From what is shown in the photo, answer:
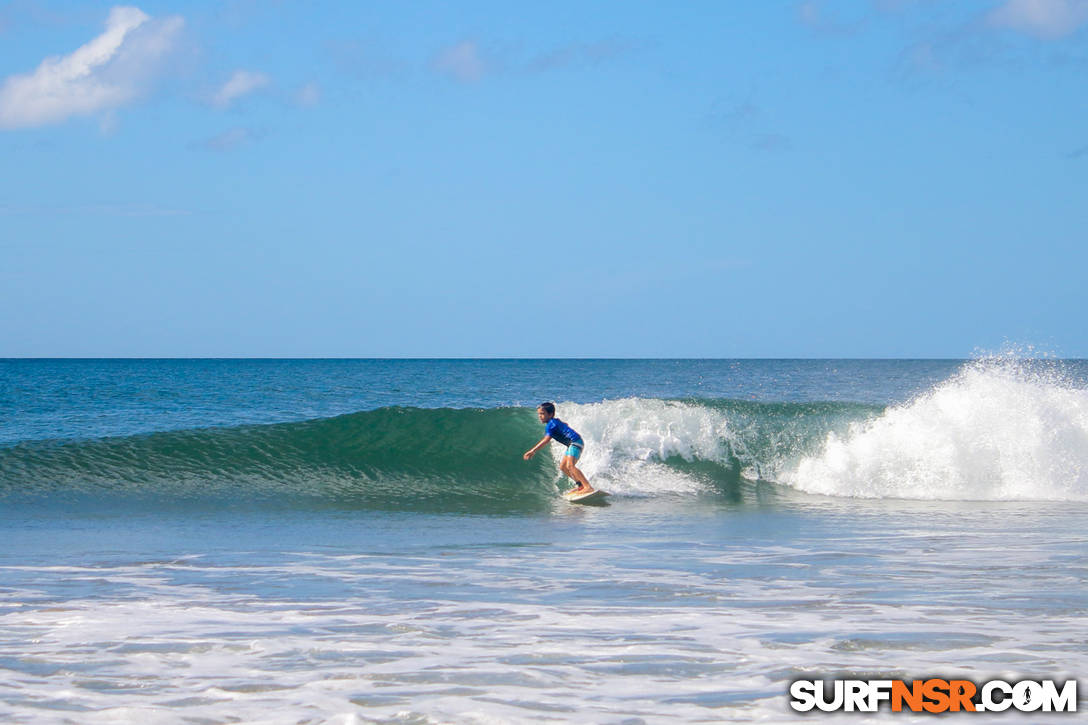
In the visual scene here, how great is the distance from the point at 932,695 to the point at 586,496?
8.64 m

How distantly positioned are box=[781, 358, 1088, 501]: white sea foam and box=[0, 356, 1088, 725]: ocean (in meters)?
0.04

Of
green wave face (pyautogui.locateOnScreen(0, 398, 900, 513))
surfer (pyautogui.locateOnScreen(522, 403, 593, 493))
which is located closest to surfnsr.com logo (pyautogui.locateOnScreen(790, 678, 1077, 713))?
green wave face (pyautogui.locateOnScreen(0, 398, 900, 513))

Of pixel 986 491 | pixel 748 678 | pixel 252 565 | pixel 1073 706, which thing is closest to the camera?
pixel 1073 706

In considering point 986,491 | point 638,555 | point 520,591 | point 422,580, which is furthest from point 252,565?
point 986,491

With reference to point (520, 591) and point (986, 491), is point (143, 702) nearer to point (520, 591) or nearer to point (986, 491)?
point (520, 591)

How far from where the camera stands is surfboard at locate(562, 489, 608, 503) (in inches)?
512

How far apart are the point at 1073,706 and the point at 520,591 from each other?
3605 mm

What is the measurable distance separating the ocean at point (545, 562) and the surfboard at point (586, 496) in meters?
0.19

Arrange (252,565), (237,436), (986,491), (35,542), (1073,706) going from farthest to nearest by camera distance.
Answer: (237,436)
(986,491)
(35,542)
(252,565)
(1073,706)

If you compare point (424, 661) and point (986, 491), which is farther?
point (986, 491)

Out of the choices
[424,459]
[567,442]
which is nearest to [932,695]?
[567,442]

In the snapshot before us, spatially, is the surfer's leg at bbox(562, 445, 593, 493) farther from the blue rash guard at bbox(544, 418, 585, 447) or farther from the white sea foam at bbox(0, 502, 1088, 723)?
the white sea foam at bbox(0, 502, 1088, 723)

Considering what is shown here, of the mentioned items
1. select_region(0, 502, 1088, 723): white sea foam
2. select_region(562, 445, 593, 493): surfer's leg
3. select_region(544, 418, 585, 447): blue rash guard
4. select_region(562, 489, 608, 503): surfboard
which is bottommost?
select_region(562, 489, 608, 503): surfboard

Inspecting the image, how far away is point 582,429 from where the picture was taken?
16125 mm
